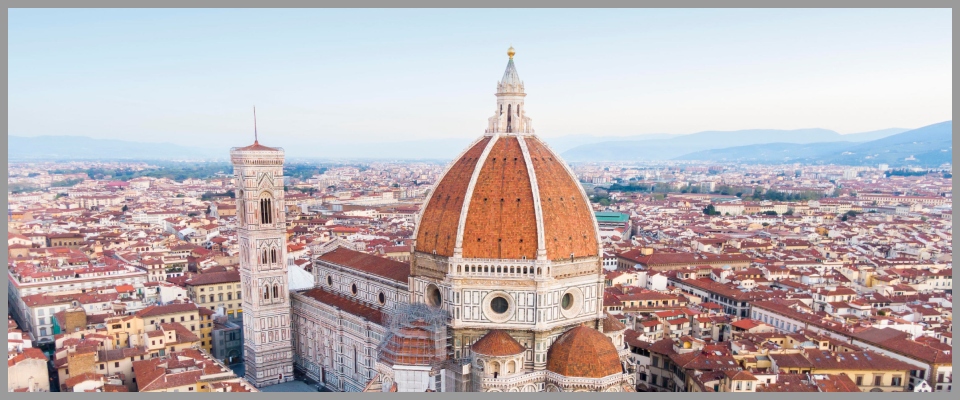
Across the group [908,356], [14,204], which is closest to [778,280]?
[908,356]

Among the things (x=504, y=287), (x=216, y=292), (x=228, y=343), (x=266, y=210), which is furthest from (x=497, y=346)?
(x=216, y=292)

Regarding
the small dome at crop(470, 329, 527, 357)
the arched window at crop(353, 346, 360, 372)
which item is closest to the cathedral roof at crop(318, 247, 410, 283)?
→ the arched window at crop(353, 346, 360, 372)

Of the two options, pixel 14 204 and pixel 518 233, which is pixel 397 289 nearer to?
pixel 518 233

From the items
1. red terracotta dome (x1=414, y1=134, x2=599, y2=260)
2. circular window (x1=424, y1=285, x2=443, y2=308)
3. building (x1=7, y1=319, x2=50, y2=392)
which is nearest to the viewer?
red terracotta dome (x1=414, y1=134, x2=599, y2=260)

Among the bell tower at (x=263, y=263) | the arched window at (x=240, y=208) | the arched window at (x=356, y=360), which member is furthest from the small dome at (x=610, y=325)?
the arched window at (x=240, y=208)

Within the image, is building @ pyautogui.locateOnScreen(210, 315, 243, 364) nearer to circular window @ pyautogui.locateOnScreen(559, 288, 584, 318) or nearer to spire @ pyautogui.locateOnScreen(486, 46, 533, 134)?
spire @ pyautogui.locateOnScreen(486, 46, 533, 134)

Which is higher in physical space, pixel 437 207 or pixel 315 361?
pixel 437 207
